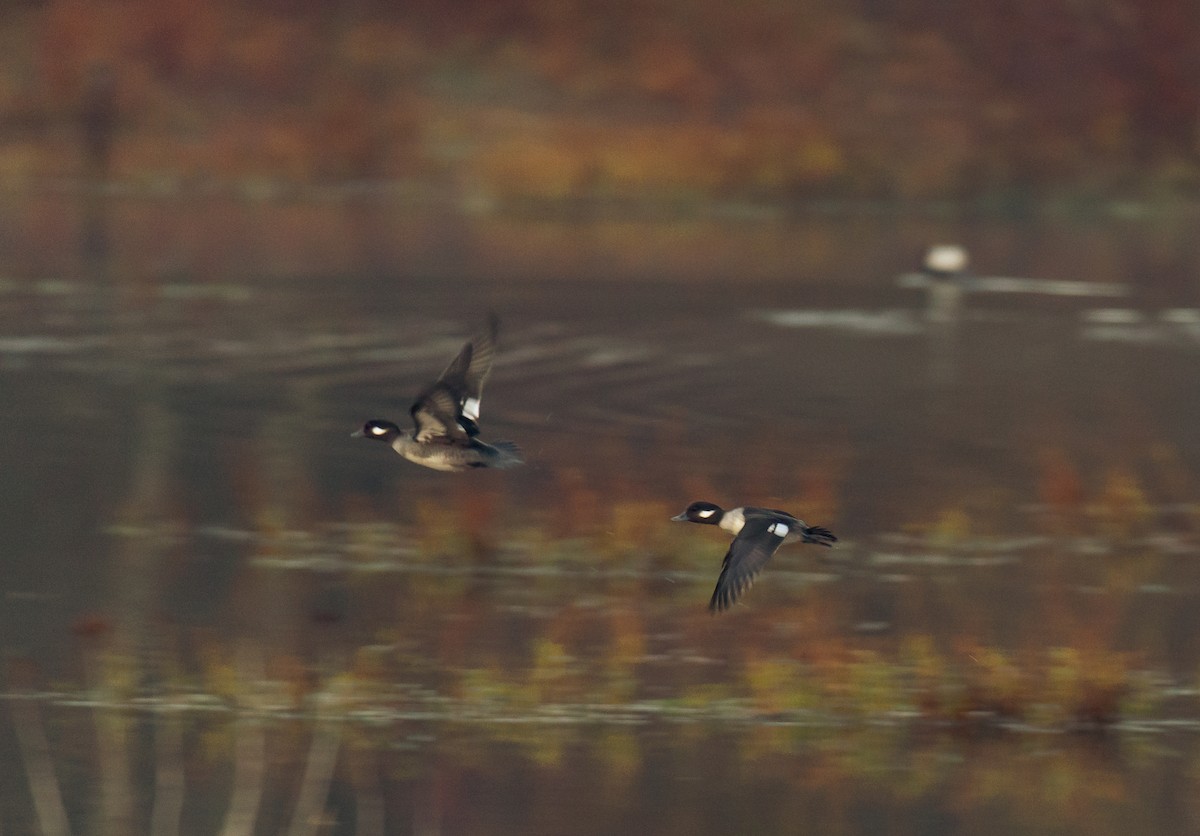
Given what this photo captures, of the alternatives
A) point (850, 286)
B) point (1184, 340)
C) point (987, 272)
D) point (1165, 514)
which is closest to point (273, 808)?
point (1165, 514)

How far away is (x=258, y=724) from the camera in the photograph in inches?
369

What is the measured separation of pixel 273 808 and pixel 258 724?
35.5 inches

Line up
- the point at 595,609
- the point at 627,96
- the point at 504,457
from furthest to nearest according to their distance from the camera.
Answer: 1. the point at 627,96
2. the point at 595,609
3. the point at 504,457

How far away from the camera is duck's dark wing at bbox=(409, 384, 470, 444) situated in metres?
10.5

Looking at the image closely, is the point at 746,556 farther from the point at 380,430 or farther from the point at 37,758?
the point at 37,758

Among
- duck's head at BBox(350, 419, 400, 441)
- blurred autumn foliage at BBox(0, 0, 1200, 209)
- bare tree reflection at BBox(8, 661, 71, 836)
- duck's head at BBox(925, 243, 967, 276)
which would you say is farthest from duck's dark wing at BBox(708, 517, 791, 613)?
blurred autumn foliage at BBox(0, 0, 1200, 209)

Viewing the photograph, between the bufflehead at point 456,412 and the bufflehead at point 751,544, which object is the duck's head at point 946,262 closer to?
the bufflehead at point 456,412

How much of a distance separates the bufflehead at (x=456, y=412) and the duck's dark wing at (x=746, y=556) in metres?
1.26

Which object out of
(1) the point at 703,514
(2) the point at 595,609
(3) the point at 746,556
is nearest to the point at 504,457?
(1) the point at 703,514

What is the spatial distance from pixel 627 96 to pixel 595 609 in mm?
61687

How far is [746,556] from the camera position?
9.15 m

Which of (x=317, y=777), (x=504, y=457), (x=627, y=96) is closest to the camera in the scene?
(x=317, y=777)

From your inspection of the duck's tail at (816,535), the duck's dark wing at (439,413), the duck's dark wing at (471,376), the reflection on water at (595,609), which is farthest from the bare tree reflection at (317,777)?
the duck's tail at (816,535)

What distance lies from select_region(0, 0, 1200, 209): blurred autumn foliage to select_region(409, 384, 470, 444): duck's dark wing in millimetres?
38188
